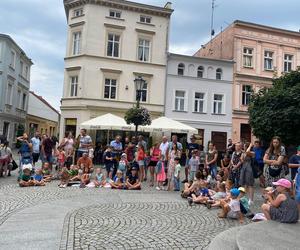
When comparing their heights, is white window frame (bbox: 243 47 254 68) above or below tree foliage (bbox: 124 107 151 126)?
above

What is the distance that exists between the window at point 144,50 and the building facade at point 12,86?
1336 cm

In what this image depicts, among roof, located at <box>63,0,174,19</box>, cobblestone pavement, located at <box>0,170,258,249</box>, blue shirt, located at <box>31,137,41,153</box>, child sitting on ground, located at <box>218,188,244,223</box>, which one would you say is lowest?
cobblestone pavement, located at <box>0,170,258,249</box>

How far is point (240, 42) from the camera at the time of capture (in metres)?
32.0

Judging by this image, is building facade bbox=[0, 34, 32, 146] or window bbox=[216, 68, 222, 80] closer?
window bbox=[216, 68, 222, 80]

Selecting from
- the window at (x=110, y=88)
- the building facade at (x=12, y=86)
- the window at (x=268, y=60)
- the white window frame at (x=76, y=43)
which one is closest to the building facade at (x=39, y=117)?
the building facade at (x=12, y=86)

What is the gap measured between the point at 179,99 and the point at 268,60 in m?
9.57

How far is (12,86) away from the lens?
37.0 meters

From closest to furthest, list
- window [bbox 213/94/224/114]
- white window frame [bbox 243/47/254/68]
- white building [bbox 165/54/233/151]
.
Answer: white building [bbox 165/54/233/151]
window [bbox 213/94/224/114]
white window frame [bbox 243/47/254/68]

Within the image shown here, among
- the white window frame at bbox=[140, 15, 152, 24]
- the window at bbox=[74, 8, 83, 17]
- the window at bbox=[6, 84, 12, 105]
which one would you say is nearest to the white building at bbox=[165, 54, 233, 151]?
the white window frame at bbox=[140, 15, 152, 24]

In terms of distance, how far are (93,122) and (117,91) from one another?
8379mm

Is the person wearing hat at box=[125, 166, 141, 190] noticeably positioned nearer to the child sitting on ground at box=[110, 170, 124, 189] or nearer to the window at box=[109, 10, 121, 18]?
the child sitting on ground at box=[110, 170, 124, 189]

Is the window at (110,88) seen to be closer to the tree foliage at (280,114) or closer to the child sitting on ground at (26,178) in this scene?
the tree foliage at (280,114)

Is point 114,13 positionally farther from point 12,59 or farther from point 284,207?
point 284,207

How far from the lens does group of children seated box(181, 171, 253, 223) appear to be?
26.6 ft
